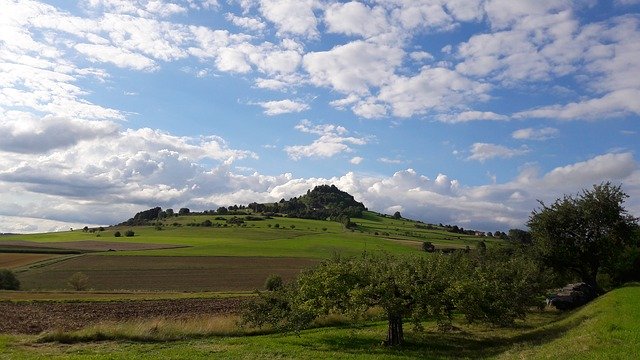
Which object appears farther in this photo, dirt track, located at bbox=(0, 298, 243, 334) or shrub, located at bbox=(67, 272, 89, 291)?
shrub, located at bbox=(67, 272, 89, 291)

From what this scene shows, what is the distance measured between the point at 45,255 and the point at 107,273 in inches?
1184

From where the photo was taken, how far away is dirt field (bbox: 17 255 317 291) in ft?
239

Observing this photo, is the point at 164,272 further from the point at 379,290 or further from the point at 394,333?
the point at 379,290

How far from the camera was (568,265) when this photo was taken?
52.3 meters

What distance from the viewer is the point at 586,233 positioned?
5134 centimetres

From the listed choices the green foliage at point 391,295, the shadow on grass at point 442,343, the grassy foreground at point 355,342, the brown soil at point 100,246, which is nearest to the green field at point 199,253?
the brown soil at point 100,246

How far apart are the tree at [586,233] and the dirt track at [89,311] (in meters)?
33.8

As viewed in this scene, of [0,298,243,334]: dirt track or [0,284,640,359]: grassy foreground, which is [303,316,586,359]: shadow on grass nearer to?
[0,284,640,359]: grassy foreground

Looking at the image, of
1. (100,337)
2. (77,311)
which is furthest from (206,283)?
(100,337)

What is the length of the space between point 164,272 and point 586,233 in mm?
66072

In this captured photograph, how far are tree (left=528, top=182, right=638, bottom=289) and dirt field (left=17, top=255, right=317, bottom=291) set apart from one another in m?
41.9

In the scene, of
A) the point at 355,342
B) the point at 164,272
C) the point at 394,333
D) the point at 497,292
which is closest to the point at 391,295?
the point at 394,333

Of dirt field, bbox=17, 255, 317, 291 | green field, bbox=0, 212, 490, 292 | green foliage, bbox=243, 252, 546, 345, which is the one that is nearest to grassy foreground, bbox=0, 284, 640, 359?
green foliage, bbox=243, 252, 546, 345

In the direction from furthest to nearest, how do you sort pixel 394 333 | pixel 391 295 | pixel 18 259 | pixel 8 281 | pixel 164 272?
pixel 18 259 < pixel 164 272 < pixel 8 281 < pixel 394 333 < pixel 391 295
